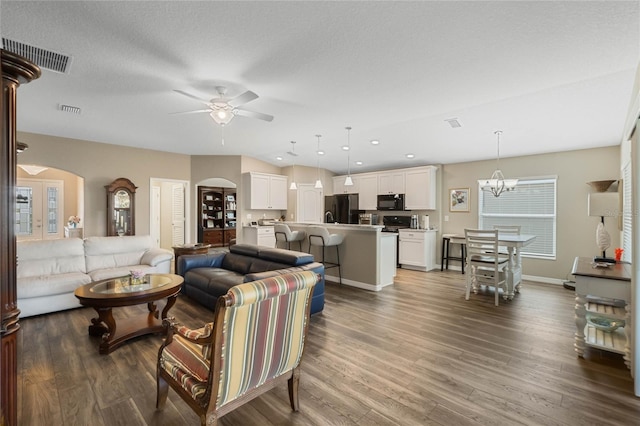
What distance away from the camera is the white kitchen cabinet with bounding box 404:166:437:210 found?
261 inches

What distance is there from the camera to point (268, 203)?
7.50 metres

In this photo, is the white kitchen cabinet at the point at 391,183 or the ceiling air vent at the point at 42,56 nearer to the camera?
the ceiling air vent at the point at 42,56

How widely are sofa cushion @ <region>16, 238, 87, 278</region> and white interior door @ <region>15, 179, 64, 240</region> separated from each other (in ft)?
13.4

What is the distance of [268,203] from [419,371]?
5.70 m

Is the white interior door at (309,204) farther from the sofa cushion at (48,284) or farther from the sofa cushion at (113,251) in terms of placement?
the sofa cushion at (48,284)

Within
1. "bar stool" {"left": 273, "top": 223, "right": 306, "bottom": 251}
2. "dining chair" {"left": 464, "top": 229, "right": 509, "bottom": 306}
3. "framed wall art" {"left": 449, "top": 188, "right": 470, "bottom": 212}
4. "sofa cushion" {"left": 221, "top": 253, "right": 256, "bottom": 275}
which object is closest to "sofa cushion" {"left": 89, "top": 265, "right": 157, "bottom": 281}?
"sofa cushion" {"left": 221, "top": 253, "right": 256, "bottom": 275}

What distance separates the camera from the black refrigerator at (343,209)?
7852 millimetres

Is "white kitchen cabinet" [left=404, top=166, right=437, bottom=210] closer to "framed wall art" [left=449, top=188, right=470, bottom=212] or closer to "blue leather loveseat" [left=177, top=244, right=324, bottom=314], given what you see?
"framed wall art" [left=449, top=188, right=470, bottom=212]

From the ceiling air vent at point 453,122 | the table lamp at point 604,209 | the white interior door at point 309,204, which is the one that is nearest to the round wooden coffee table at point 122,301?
the ceiling air vent at point 453,122

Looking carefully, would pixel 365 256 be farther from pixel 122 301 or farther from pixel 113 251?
pixel 113 251

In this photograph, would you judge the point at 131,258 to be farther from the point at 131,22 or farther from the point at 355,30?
the point at 355,30

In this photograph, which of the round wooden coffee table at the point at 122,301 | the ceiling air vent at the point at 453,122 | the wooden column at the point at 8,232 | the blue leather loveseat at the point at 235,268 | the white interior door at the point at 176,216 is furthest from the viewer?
the white interior door at the point at 176,216

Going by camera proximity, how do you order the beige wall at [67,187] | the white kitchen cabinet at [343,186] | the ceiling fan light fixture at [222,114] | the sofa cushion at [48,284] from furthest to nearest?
1. the white kitchen cabinet at [343,186]
2. the beige wall at [67,187]
3. the sofa cushion at [48,284]
4. the ceiling fan light fixture at [222,114]

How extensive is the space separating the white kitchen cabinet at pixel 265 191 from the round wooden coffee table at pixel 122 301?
151 inches
